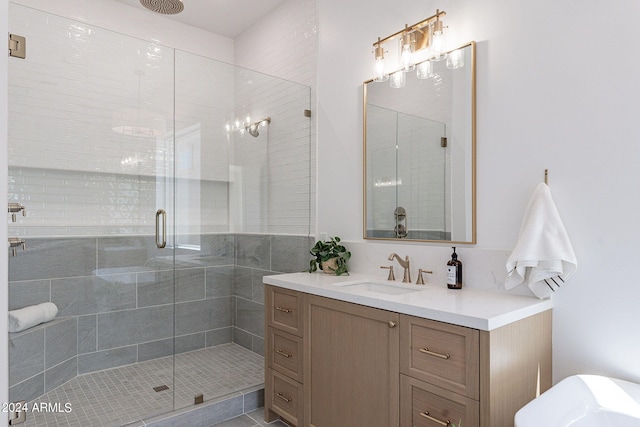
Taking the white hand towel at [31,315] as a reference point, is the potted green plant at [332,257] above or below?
above

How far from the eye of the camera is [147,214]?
107 inches

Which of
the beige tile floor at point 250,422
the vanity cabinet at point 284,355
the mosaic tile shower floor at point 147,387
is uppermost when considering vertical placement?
the vanity cabinet at point 284,355

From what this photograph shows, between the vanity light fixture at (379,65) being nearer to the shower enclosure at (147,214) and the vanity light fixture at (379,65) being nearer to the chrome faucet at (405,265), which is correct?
the shower enclosure at (147,214)

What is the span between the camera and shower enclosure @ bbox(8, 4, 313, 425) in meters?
2.44

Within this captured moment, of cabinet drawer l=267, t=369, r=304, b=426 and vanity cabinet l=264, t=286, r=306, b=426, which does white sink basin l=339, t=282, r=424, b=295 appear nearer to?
vanity cabinet l=264, t=286, r=306, b=426

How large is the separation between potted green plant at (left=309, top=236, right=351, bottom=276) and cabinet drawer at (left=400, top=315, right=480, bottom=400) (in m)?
0.94

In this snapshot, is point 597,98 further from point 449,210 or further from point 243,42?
point 243,42

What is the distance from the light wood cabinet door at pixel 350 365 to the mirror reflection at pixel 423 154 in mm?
645

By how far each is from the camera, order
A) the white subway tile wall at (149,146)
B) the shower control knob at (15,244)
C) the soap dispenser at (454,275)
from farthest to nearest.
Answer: the white subway tile wall at (149,146) < the shower control knob at (15,244) < the soap dispenser at (454,275)

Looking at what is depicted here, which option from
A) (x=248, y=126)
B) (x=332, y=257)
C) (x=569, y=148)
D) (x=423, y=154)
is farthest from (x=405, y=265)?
(x=248, y=126)

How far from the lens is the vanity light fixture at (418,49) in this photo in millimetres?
2031

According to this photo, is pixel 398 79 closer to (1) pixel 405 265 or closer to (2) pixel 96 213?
(1) pixel 405 265

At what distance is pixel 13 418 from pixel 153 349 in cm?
87

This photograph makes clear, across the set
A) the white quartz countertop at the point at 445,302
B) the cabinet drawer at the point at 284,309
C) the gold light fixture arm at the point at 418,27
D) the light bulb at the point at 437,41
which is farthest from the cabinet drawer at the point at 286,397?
the gold light fixture arm at the point at 418,27
